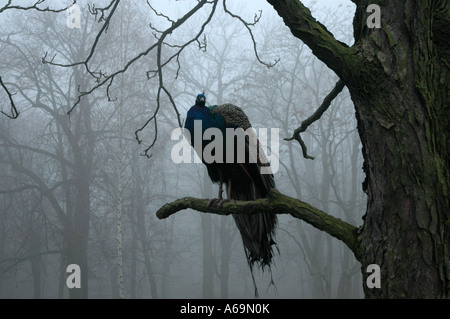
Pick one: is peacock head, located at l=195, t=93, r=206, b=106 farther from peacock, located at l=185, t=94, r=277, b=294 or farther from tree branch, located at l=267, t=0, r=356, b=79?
tree branch, located at l=267, t=0, r=356, b=79

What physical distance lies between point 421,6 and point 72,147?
336 inches

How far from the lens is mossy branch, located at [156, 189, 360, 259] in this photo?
1997mm

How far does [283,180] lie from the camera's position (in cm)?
1419

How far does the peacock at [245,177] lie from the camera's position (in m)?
2.96

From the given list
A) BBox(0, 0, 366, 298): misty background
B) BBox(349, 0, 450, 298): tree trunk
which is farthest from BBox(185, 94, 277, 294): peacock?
BBox(0, 0, 366, 298): misty background

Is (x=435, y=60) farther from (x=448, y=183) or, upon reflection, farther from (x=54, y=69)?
(x=54, y=69)

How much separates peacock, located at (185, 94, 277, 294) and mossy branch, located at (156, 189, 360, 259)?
53cm

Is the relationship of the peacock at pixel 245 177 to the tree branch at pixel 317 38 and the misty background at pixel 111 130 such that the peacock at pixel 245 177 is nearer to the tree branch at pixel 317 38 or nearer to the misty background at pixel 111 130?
the tree branch at pixel 317 38

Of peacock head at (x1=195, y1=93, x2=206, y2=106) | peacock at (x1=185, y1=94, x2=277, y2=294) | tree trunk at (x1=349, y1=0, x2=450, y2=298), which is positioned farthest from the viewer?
peacock head at (x1=195, y1=93, x2=206, y2=106)

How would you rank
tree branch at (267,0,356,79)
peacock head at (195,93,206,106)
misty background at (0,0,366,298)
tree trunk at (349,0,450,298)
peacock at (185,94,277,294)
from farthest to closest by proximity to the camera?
misty background at (0,0,366,298) < peacock head at (195,93,206,106) < peacock at (185,94,277,294) < tree branch at (267,0,356,79) < tree trunk at (349,0,450,298)

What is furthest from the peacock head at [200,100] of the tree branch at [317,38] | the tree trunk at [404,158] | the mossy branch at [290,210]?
the tree trunk at [404,158]

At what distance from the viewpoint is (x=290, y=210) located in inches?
84.2
